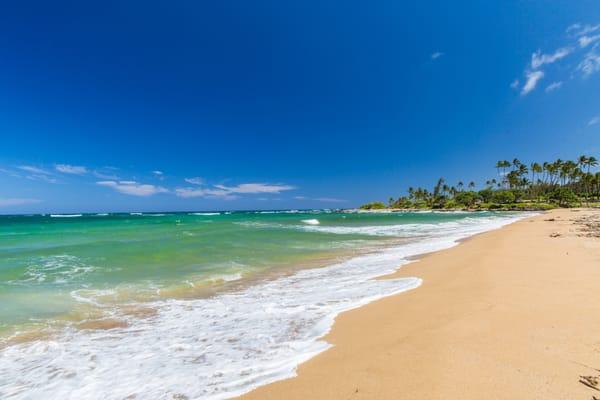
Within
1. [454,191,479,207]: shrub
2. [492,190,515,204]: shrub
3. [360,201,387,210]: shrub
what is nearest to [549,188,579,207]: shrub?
[492,190,515,204]: shrub

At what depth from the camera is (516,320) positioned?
3.98m

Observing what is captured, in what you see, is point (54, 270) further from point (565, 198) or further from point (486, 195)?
point (486, 195)

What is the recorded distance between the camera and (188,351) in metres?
4.14

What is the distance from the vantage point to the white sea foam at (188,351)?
3262 mm

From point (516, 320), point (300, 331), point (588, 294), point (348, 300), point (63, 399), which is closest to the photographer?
point (63, 399)

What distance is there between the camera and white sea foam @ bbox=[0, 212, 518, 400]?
3.26m

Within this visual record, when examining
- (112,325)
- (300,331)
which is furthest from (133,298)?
(300,331)

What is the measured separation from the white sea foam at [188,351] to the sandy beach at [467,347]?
1.43 ft

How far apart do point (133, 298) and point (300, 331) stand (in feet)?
16.6

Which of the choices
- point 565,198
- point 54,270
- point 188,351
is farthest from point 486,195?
point 188,351

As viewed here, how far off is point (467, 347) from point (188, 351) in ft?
12.6

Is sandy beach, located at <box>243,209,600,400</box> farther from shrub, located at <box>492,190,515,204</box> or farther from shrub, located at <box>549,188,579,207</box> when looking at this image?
shrub, located at <box>492,190,515,204</box>

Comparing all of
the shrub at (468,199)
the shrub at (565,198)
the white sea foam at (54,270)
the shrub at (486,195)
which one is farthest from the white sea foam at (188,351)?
the shrub at (486,195)

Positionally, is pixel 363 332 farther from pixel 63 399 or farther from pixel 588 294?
pixel 588 294
